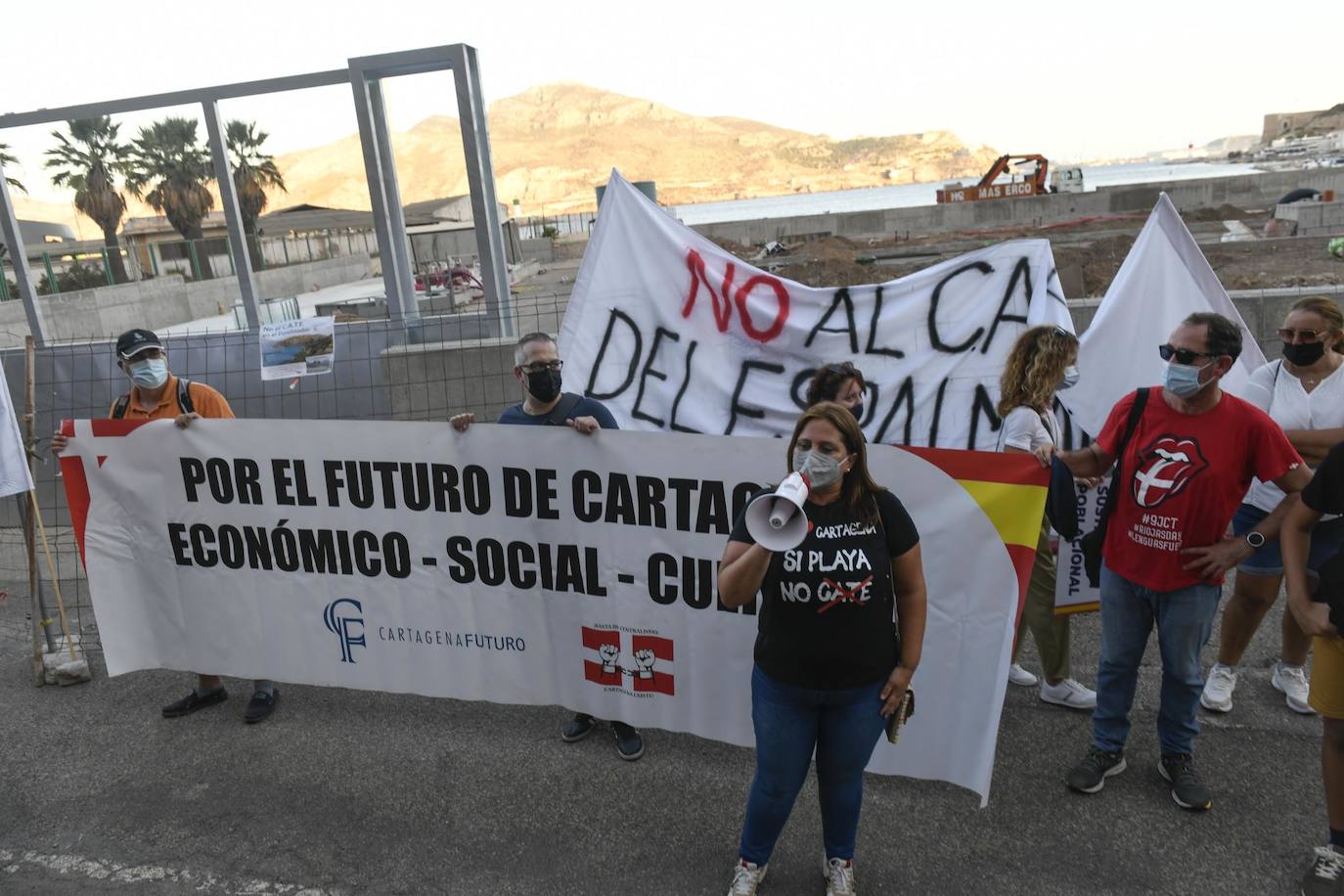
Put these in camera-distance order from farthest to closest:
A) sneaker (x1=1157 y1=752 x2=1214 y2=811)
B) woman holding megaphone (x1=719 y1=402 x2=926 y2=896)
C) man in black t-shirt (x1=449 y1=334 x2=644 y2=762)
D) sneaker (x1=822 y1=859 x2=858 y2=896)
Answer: man in black t-shirt (x1=449 y1=334 x2=644 y2=762) < sneaker (x1=1157 y1=752 x2=1214 y2=811) < sneaker (x1=822 y1=859 x2=858 y2=896) < woman holding megaphone (x1=719 y1=402 x2=926 y2=896)

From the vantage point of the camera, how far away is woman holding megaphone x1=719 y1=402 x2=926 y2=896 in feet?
8.46

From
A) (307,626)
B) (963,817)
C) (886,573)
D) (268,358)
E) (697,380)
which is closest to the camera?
(886,573)

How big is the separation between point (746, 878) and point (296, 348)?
442 centimetres

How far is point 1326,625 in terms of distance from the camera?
2.86 m

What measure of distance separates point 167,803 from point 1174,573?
13.6 feet

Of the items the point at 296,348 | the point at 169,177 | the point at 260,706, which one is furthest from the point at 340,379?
the point at 169,177

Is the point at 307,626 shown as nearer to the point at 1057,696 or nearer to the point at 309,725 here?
the point at 309,725

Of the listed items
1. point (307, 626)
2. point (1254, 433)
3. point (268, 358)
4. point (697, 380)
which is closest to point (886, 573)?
point (1254, 433)

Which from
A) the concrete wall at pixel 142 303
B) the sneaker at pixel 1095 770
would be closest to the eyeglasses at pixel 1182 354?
the sneaker at pixel 1095 770

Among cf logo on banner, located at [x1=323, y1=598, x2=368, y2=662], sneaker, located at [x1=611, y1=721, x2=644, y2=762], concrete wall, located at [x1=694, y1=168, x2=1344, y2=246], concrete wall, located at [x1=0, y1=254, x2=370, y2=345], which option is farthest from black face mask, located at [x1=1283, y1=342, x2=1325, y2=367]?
concrete wall, located at [x1=694, y1=168, x2=1344, y2=246]

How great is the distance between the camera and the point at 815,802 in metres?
3.54

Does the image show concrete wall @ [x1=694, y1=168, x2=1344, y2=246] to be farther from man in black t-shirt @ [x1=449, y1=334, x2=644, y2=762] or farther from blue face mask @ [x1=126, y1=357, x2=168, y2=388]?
man in black t-shirt @ [x1=449, y1=334, x2=644, y2=762]

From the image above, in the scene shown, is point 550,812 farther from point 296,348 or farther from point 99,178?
point 99,178

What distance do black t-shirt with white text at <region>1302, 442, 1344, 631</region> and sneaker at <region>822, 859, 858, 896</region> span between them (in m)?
1.75
